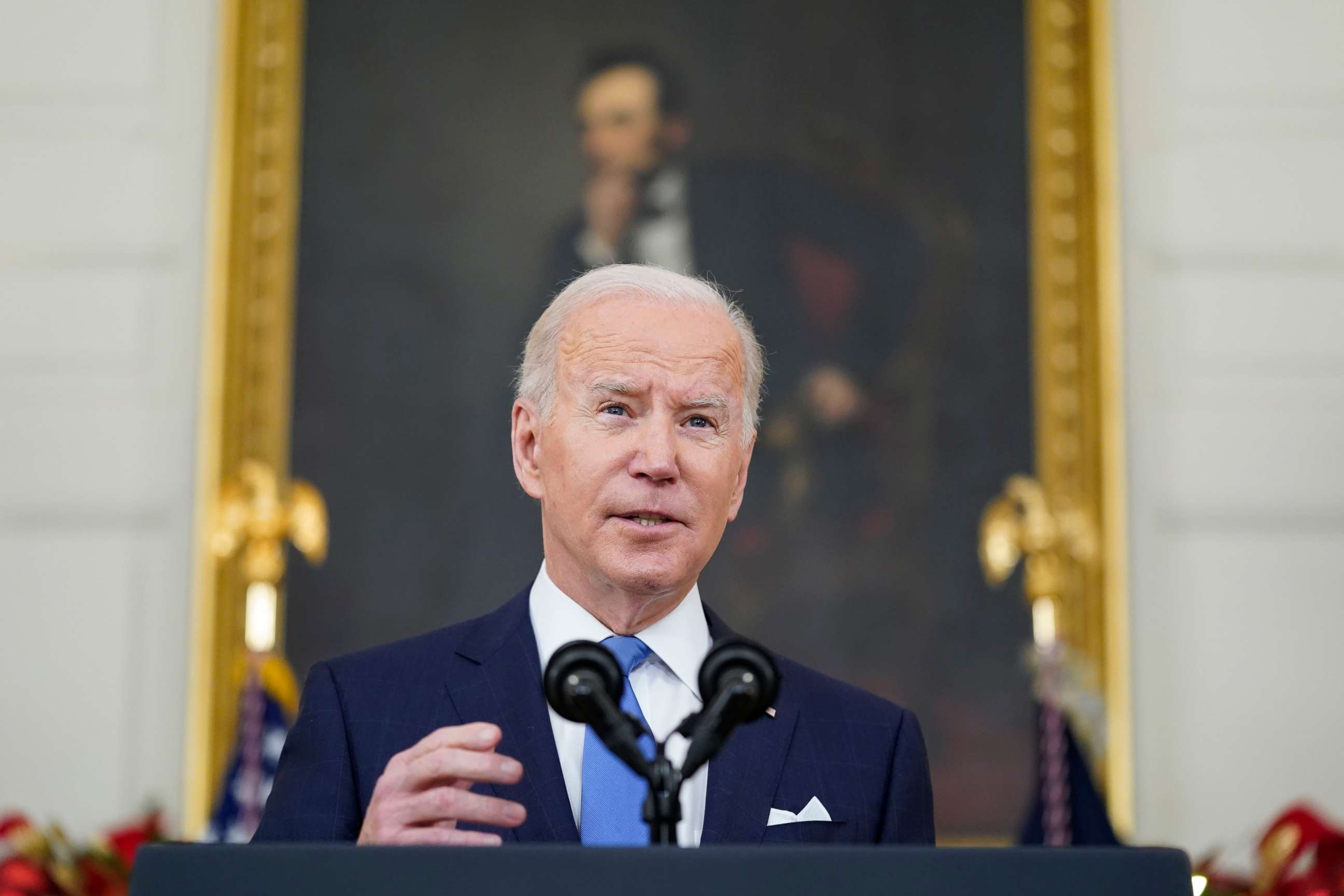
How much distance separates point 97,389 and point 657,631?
138 inches

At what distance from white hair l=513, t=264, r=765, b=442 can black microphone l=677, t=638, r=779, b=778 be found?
0.91 metres

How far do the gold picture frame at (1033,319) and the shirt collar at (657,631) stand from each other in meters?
2.90

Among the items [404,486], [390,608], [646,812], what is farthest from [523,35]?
[646,812]

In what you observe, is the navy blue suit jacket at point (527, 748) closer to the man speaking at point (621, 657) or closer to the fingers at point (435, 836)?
the man speaking at point (621, 657)

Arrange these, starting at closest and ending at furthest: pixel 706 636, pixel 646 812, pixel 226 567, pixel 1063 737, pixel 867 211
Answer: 1. pixel 646 812
2. pixel 706 636
3. pixel 1063 737
4. pixel 226 567
5. pixel 867 211

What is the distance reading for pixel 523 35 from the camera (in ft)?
18.6

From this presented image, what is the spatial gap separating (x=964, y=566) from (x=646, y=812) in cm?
386

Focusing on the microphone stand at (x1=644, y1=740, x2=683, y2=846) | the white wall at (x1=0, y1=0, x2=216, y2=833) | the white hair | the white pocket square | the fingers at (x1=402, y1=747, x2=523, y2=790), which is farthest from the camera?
the white wall at (x1=0, y1=0, x2=216, y2=833)

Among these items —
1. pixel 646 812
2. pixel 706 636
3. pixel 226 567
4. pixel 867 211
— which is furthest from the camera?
pixel 867 211

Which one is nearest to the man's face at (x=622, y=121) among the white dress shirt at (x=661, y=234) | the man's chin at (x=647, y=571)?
the white dress shirt at (x=661, y=234)

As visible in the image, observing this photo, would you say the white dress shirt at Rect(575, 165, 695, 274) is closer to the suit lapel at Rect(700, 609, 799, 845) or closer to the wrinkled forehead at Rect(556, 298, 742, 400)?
the wrinkled forehead at Rect(556, 298, 742, 400)

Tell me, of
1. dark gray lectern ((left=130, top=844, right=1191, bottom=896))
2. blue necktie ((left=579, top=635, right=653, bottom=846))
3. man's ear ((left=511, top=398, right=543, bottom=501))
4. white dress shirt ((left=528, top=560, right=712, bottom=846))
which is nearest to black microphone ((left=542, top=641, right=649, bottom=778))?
dark gray lectern ((left=130, top=844, right=1191, bottom=896))

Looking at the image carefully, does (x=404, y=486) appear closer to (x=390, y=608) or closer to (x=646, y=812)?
(x=390, y=608)

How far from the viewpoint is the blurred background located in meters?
5.27
